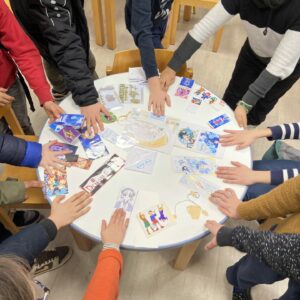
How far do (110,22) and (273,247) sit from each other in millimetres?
2585

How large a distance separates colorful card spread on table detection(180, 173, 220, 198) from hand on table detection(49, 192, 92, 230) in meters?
0.42

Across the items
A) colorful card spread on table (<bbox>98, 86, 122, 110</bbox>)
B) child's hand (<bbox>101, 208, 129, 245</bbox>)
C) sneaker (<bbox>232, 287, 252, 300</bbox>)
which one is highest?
colorful card spread on table (<bbox>98, 86, 122, 110</bbox>)

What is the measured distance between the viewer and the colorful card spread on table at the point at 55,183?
1201mm

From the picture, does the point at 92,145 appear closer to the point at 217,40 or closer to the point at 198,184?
the point at 198,184

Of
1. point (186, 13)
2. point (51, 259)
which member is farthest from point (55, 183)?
point (186, 13)

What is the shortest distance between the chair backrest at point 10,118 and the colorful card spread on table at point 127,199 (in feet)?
2.75

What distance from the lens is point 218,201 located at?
1191 millimetres

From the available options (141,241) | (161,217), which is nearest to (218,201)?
(161,217)

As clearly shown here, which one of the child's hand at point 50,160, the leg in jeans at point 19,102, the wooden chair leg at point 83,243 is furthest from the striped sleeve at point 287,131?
the leg in jeans at point 19,102

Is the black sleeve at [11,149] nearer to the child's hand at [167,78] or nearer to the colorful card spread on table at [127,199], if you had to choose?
the colorful card spread on table at [127,199]

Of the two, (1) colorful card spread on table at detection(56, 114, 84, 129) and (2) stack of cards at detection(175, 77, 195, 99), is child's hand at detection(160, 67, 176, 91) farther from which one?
(1) colorful card spread on table at detection(56, 114, 84, 129)

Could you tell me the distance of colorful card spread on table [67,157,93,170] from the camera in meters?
1.27

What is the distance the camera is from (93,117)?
1415 millimetres

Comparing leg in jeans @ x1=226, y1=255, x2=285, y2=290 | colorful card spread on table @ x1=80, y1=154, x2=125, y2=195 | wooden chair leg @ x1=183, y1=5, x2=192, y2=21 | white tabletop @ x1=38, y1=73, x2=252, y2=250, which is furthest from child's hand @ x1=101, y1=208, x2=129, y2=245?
wooden chair leg @ x1=183, y1=5, x2=192, y2=21
